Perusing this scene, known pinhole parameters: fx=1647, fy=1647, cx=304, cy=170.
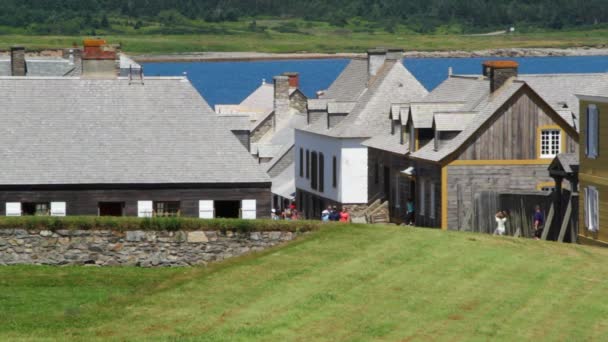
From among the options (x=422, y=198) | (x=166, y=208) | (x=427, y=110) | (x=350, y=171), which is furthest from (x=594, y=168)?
(x=350, y=171)

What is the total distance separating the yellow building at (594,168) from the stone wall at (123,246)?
9.94 meters

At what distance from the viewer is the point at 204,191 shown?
49.0 meters

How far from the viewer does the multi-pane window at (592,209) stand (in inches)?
1674

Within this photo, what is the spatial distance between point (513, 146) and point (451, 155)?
2.16 metres

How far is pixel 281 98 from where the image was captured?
276 ft

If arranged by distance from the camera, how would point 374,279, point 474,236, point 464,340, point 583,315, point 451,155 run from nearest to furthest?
point 464,340
point 583,315
point 374,279
point 474,236
point 451,155

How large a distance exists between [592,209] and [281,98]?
139ft

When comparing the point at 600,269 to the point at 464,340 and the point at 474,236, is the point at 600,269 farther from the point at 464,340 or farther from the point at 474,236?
the point at 464,340

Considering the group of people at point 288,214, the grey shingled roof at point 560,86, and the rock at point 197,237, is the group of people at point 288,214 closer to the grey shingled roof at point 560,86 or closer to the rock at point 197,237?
the grey shingled roof at point 560,86

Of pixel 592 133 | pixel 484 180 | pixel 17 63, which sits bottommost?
pixel 484 180

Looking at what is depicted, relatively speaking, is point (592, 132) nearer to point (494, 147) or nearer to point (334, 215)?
point (494, 147)

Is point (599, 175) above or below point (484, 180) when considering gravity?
above

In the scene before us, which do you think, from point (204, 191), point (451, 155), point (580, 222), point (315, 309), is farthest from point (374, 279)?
point (451, 155)

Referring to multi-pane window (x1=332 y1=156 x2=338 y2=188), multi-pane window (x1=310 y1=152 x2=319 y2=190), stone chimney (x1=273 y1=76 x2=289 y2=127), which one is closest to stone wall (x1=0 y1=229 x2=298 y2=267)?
multi-pane window (x1=332 y1=156 x2=338 y2=188)
